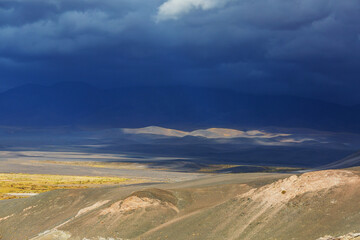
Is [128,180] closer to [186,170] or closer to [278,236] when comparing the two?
[186,170]

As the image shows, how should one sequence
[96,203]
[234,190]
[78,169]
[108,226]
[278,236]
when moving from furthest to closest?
[78,169]
[96,203]
[234,190]
[108,226]
[278,236]

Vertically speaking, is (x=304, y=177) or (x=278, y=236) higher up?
(x=304, y=177)

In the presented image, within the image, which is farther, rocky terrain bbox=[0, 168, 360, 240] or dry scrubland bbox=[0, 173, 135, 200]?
dry scrubland bbox=[0, 173, 135, 200]

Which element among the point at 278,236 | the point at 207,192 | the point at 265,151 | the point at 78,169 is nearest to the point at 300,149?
the point at 265,151

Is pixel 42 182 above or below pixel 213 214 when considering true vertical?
below

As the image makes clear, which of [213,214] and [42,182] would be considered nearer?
[213,214]
